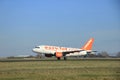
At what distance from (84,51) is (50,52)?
2116cm

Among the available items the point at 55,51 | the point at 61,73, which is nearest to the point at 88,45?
the point at 55,51

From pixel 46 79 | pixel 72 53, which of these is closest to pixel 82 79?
pixel 46 79

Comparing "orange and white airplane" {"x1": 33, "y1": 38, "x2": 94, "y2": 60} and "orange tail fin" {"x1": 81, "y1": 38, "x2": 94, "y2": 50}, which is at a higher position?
"orange tail fin" {"x1": 81, "y1": 38, "x2": 94, "y2": 50}

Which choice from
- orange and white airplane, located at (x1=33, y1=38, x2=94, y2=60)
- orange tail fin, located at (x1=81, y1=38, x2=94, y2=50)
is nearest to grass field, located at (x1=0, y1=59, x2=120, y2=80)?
orange and white airplane, located at (x1=33, y1=38, x2=94, y2=60)

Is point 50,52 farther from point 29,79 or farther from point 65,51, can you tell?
point 29,79

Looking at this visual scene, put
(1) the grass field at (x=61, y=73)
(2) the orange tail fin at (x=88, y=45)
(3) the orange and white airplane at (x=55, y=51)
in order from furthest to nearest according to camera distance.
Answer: (2) the orange tail fin at (x=88, y=45), (3) the orange and white airplane at (x=55, y=51), (1) the grass field at (x=61, y=73)

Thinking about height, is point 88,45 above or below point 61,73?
above

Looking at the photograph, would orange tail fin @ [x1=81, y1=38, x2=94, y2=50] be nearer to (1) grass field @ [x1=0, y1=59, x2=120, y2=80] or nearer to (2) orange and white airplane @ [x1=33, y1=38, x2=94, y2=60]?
(2) orange and white airplane @ [x1=33, y1=38, x2=94, y2=60]

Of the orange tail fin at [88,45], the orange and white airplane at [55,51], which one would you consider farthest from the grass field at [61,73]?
the orange tail fin at [88,45]

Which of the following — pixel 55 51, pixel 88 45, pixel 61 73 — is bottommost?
pixel 61 73

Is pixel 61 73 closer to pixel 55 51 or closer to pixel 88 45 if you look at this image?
pixel 55 51

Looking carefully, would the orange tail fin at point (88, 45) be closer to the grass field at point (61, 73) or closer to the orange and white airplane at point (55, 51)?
the orange and white airplane at point (55, 51)

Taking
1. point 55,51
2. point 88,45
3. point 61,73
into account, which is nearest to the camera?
point 61,73

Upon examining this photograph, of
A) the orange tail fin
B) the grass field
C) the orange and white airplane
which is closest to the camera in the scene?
the grass field
